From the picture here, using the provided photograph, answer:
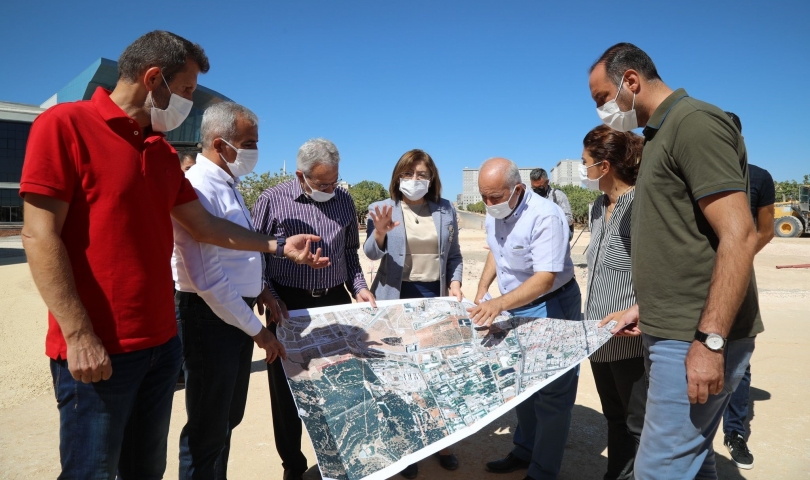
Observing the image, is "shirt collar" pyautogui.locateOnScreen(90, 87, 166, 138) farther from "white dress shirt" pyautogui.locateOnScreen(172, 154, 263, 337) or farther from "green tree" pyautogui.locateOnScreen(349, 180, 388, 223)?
"green tree" pyautogui.locateOnScreen(349, 180, 388, 223)

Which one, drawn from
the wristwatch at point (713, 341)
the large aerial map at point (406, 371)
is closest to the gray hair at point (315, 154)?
the large aerial map at point (406, 371)

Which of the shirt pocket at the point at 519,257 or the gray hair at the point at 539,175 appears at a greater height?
the gray hair at the point at 539,175

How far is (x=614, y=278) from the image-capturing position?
2871 millimetres

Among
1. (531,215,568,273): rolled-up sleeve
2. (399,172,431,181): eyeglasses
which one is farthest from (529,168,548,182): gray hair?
(531,215,568,273): rolled-up sleeve

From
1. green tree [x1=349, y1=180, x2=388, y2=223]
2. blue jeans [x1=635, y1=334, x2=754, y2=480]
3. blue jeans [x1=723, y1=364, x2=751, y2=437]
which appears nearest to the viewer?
blue jeans [x1=635, y1=334, x2=754, y2=480]

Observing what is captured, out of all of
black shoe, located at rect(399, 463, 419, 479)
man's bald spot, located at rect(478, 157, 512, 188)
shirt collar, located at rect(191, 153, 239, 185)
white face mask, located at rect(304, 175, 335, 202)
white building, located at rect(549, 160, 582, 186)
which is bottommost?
black shoe, located at rect(399, 463, 419, 479)

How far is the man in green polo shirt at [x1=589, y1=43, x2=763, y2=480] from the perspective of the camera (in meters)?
1.78

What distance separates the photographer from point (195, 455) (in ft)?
8.29

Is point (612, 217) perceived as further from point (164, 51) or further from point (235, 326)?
point (164, 51)

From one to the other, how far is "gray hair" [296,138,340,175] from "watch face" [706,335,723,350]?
87.4 inches

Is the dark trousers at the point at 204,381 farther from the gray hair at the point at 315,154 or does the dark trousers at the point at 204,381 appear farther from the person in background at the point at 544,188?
the person in background at the point at 544,188

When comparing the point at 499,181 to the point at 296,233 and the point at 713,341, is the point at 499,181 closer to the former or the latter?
the point at 296,233

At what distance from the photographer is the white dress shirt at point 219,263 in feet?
7.75

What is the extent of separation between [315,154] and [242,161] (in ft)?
1.77
